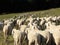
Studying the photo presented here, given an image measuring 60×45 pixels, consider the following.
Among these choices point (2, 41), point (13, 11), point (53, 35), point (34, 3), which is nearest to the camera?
point (53, 35)

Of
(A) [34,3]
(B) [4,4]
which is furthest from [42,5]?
(B) [4,4]

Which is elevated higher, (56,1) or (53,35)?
(56,1)

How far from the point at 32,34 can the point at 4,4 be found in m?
52.6

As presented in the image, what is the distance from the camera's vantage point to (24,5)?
232 ft

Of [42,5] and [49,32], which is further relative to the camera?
[42,5]

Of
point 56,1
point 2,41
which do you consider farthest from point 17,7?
point 2,41

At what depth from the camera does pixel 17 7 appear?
2758 inches

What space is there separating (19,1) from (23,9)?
2.97 metres

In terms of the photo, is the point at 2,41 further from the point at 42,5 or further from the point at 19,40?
the point at 42,5

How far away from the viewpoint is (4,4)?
225 feet

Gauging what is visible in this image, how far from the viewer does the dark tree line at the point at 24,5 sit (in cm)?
6794

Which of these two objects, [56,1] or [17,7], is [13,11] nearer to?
[17,7]

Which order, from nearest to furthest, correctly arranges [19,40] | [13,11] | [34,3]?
[19,40] < [13,11] < [34,3]

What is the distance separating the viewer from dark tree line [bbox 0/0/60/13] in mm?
67938
